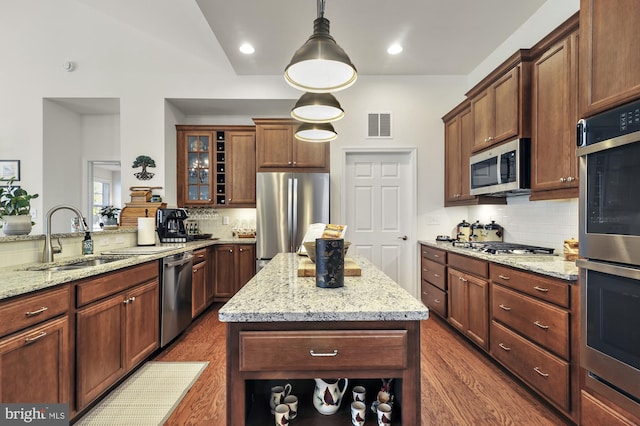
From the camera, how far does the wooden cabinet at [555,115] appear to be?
217 cm

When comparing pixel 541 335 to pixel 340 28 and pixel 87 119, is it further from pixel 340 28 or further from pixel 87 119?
pixel 87 119

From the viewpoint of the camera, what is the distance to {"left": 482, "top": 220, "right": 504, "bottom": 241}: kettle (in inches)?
141

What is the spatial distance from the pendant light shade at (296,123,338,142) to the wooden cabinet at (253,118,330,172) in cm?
146

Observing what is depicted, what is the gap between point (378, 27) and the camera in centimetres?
322

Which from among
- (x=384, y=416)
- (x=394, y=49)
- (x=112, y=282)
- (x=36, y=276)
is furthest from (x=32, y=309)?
(x=394, y=49)

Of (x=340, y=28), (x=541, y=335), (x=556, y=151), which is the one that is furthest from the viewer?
(x=340, y=28)

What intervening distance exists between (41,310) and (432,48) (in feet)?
13.7

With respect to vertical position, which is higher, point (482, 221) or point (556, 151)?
point (556, 151)

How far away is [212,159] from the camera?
4.60m

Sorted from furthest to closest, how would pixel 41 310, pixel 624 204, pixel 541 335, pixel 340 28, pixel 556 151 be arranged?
pixel 340 28 < pixel 556 151 < pixel 541 335 < pixel 41 310 < pixel 624 204

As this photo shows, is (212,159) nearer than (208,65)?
No

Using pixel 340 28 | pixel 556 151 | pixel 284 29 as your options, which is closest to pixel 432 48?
pixel 340 28

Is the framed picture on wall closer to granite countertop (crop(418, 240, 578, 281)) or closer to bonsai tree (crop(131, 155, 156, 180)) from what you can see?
bonsai tree (crop(131, 155, 156, 180))

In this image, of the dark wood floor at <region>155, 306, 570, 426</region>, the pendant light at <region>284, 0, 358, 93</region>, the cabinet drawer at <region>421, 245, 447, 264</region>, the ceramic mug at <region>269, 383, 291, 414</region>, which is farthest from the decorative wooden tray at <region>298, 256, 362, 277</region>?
the cabinet drawer at <region>421, 245, 447, 264</region>
